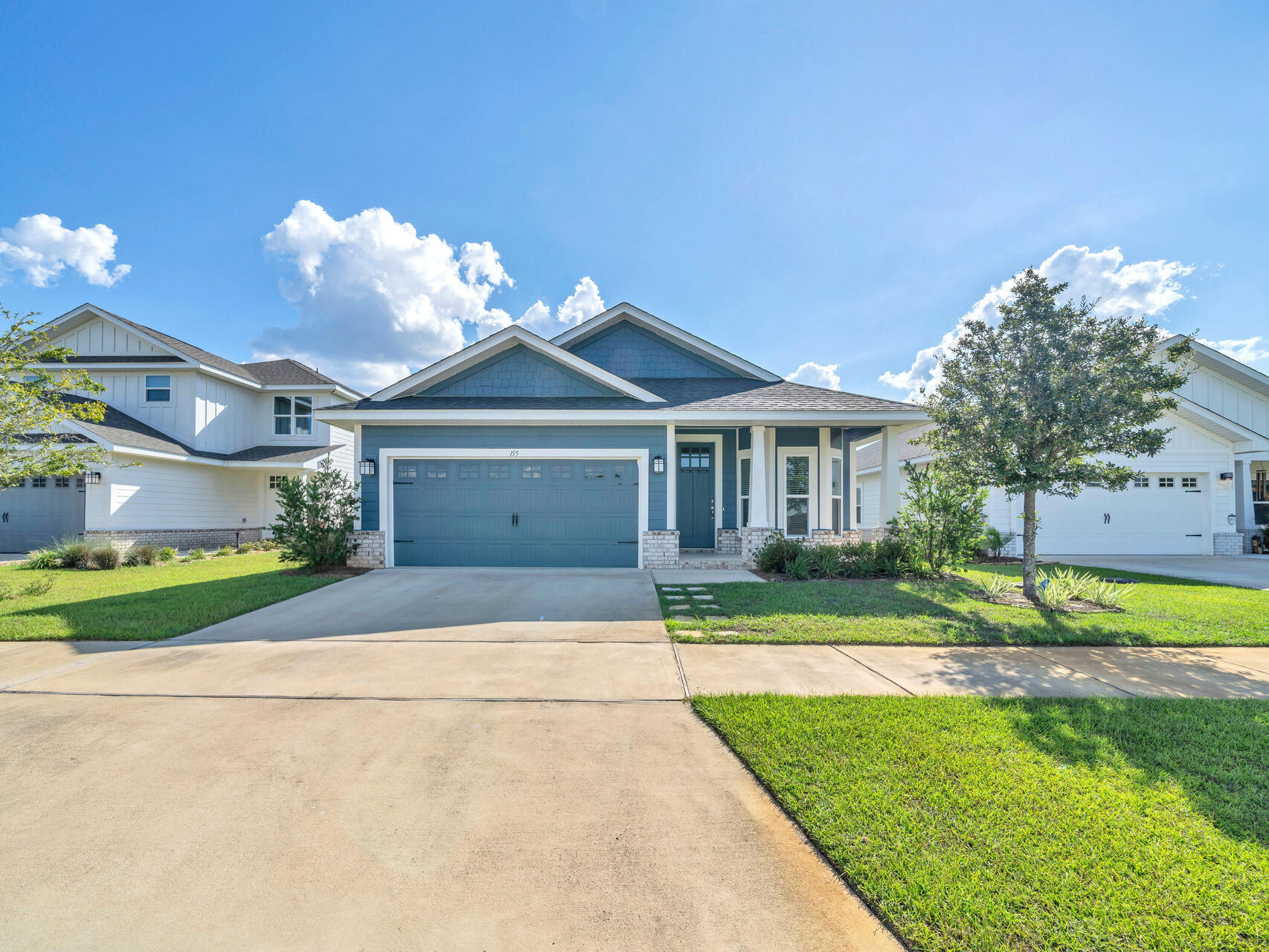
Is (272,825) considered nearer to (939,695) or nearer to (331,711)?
(331,711)

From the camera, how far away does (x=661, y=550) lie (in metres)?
11.2

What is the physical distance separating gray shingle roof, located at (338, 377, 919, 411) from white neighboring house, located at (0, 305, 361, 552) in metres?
5.50

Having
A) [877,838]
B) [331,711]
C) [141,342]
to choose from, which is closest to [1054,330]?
[877,838]

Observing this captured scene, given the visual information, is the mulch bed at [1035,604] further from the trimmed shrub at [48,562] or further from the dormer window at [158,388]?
the dormer window at [158,388]

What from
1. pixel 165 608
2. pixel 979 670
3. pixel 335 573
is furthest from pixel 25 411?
pixel 979 670

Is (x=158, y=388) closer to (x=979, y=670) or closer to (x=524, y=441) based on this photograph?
(x=524, y=441)

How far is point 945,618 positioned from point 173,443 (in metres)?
20.7

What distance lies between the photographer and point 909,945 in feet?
6.31

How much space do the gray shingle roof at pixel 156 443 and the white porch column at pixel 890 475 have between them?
17646 millimetres

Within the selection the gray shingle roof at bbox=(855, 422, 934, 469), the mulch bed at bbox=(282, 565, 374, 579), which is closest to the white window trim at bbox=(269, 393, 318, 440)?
the mulch bed at bbox=(282, 565, 374, 579)

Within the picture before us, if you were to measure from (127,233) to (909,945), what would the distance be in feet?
68.0

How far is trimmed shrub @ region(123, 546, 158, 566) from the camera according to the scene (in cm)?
1289

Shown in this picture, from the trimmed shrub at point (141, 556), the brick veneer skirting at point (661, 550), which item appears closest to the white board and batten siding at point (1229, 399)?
the brick veneer skirting at point (661, 550)

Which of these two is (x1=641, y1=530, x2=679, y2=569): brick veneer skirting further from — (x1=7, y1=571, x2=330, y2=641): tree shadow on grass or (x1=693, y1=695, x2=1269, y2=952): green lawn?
(x1=693, y1=695, x2=1269, y2=952): green lawn
